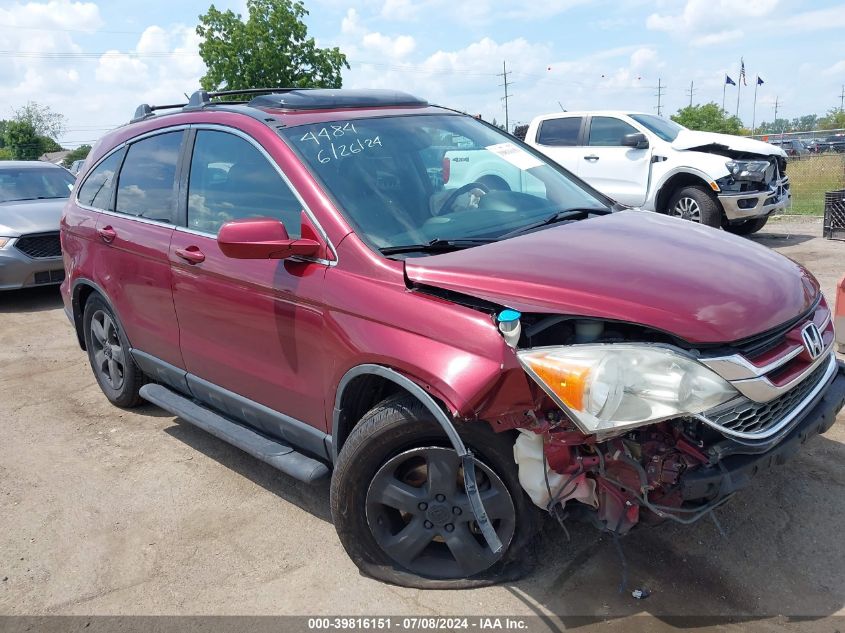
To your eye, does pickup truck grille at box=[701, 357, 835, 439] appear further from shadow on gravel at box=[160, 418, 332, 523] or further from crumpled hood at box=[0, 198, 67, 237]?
crumpled hood at box=[0, 198, 67, 237]

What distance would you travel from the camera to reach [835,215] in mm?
10086

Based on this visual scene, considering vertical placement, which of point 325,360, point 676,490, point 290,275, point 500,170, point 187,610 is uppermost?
point 500,170

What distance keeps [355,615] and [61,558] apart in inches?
59.0

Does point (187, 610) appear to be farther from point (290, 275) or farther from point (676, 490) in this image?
point (676, 490)

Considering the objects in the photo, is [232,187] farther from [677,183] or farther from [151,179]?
[677,183]

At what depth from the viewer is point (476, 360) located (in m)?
2.50

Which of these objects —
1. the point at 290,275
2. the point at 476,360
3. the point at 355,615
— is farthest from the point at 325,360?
the point at 355,615

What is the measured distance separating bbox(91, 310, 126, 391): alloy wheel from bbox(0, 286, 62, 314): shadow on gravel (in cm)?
391

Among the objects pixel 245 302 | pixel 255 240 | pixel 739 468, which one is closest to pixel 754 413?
pixel 739 468

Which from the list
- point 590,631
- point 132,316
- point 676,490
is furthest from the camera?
point 132,316

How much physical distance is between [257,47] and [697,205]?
13379 millimetres

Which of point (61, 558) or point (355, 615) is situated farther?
point (61, 558)

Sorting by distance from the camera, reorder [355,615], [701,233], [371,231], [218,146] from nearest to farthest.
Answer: [355,615] < [371,231] < [701,233] < [218,146]

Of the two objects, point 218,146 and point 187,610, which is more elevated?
point 218,146
